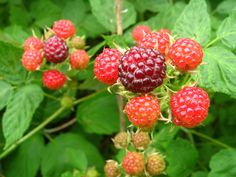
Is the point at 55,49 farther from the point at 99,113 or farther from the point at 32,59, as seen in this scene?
the point at 99,113

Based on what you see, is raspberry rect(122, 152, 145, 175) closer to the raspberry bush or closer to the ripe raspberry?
the raspberry bush

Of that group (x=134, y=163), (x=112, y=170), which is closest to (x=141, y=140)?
(x=134, y=163)

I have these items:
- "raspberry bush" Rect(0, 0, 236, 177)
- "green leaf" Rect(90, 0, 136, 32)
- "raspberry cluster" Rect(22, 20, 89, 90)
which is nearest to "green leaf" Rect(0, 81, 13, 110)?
"raspberry bush" Rect(0, 0, 236, 177)

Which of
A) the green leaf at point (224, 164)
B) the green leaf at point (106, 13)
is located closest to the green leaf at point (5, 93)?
the green leaf at point (106, 13)

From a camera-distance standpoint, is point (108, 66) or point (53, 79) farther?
point (53, 79)

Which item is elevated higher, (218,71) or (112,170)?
(218,71)

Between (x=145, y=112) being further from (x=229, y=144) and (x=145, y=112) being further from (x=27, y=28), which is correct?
(x=27, y=28)
